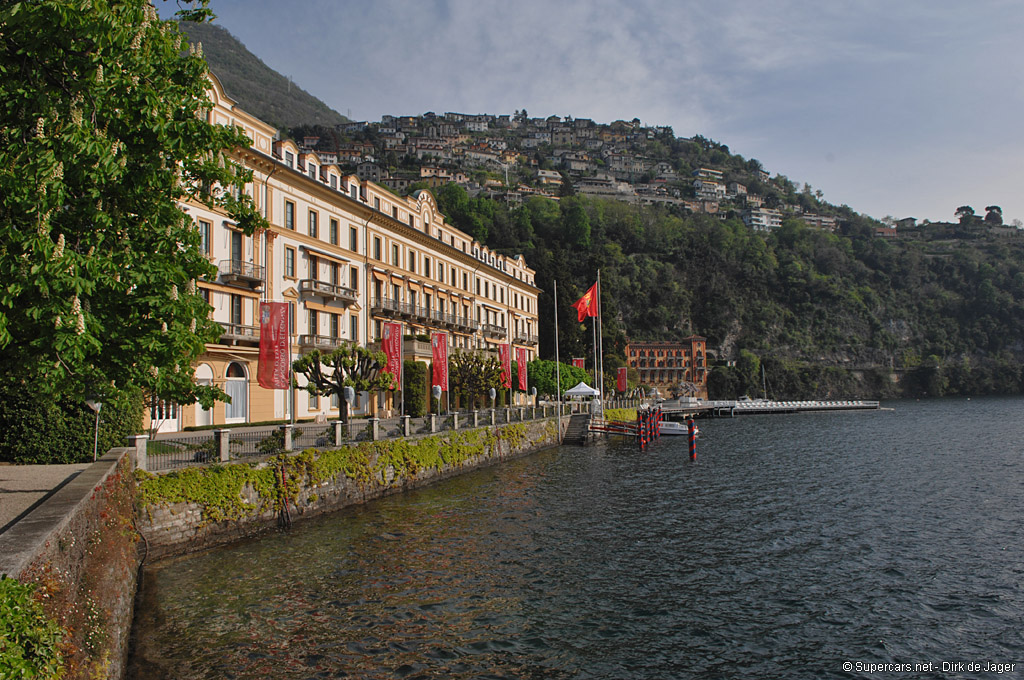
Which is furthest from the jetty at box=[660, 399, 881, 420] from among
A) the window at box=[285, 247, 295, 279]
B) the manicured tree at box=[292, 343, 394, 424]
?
the manicured tree at box=[292, 343, 394, 424]

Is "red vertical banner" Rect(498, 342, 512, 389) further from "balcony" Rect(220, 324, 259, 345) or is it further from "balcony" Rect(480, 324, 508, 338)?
"balcony" Rect(220, 324, 259, 345)

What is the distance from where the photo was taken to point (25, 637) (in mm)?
5754

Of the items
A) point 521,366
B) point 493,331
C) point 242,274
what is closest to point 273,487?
point 242,274

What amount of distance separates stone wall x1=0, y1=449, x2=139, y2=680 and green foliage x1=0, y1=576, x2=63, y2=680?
0.49 meters

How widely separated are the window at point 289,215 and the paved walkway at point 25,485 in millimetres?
23162

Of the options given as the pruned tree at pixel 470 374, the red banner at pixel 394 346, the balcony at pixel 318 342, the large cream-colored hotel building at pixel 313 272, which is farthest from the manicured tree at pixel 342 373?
the pruned tree at pixel 470 374

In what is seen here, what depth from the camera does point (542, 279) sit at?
9000cm

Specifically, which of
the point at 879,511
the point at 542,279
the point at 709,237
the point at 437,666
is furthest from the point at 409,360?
the point at 709,237

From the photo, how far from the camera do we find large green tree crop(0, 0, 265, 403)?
947 cm

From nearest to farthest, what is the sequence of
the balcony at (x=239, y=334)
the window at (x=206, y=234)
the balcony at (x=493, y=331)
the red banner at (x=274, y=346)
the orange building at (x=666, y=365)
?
the red banner at (x=274, y=346), the window at (x=206, y=234), the balcony at (x=239, y=334), the balcony at (x=493, y=331), the orange building at (x=666, y=365)

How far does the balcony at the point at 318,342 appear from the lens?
39.5 m

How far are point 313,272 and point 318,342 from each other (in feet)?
Answer: 15.1

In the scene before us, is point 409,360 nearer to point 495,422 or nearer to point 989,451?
point 495,422

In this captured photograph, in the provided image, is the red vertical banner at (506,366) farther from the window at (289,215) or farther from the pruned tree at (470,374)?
the window at (289,215)
